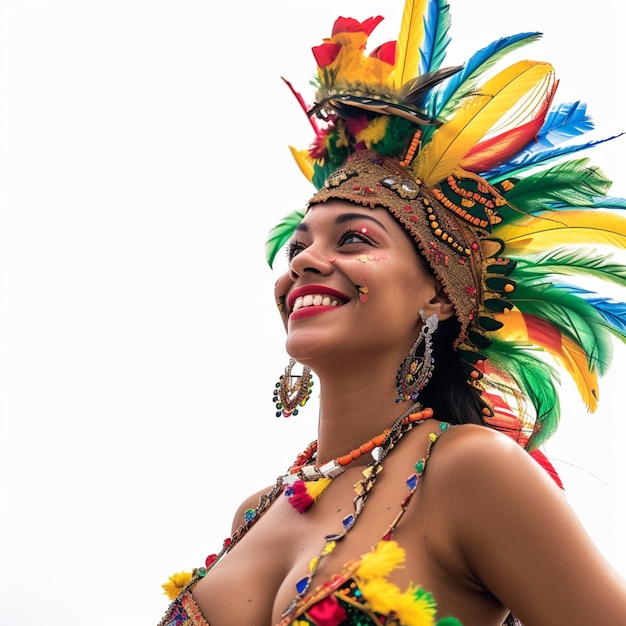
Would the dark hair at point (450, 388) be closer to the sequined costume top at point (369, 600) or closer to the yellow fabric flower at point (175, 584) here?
the sequined costume top at point (369, 600)

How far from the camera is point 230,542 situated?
10.2ft

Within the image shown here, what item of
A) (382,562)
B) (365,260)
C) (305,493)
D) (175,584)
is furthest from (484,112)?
(175,584)

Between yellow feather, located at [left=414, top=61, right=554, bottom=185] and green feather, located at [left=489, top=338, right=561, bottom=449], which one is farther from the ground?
yellow feather, located at [left=414, top=61, right=554, bottom=185]

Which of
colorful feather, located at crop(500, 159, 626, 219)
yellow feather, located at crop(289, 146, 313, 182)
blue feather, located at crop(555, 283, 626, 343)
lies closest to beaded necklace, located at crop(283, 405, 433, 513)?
blue feather, located at crop(555, 283, 626, 343)

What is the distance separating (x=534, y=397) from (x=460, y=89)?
3.61 feet

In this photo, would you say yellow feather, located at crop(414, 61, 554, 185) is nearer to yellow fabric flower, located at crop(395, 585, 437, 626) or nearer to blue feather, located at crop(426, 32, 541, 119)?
blue feather, located at crop(426, 32, 541, 119)

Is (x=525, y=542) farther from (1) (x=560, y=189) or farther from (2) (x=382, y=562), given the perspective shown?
(1) (x=560, y=189)

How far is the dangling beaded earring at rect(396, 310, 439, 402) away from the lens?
Answer: 115 inches

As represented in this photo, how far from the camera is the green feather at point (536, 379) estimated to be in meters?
3.23

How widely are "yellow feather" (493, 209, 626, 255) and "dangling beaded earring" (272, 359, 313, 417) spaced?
0.85m

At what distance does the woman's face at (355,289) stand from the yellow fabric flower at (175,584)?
0.81m

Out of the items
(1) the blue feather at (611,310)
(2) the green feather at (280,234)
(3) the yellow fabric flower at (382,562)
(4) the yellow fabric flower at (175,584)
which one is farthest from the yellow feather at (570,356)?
(4) the yellow fabric flower at (175,584)

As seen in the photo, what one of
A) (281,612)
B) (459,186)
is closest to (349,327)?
(459,186)

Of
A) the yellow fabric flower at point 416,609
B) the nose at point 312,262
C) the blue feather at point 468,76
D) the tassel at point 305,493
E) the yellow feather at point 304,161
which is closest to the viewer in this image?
the yellow fabric flower at point 416,609
